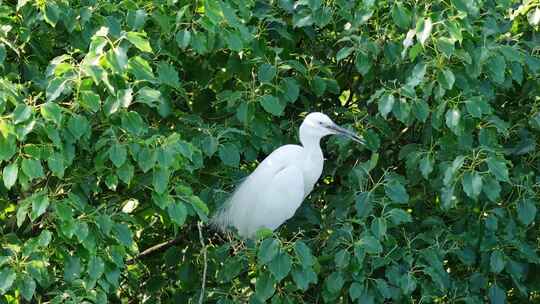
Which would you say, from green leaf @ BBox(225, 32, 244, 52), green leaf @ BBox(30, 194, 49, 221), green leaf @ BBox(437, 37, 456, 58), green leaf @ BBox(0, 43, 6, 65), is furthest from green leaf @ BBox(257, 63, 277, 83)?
green leaf @ BBox(30, 194, 49, 221)

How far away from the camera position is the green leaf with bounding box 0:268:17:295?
4305mm

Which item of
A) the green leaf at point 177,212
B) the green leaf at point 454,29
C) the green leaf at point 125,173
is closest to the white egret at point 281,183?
the green leaf at point 454,29

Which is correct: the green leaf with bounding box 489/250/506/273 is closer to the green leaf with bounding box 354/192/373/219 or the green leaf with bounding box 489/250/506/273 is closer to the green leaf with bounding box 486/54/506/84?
the green leaf with bounding box 354/192/373/219

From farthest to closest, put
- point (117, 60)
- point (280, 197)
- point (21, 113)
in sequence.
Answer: point (280, 197) < point (117, 60) < point (21, 113)

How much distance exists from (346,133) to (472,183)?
2.51 feet

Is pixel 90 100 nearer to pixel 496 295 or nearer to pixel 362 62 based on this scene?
pixel 362 62

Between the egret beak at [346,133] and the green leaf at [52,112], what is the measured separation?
161cm

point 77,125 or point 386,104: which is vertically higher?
point 77,125

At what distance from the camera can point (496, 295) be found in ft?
17.6

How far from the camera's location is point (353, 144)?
5641 mm

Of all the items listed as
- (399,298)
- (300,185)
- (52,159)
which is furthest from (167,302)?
(52,159)

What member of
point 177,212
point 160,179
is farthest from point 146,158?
point 177,212

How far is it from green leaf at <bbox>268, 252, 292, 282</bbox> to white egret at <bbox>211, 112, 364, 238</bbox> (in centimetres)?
101

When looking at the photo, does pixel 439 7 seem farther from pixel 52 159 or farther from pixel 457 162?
pixel 52 159
